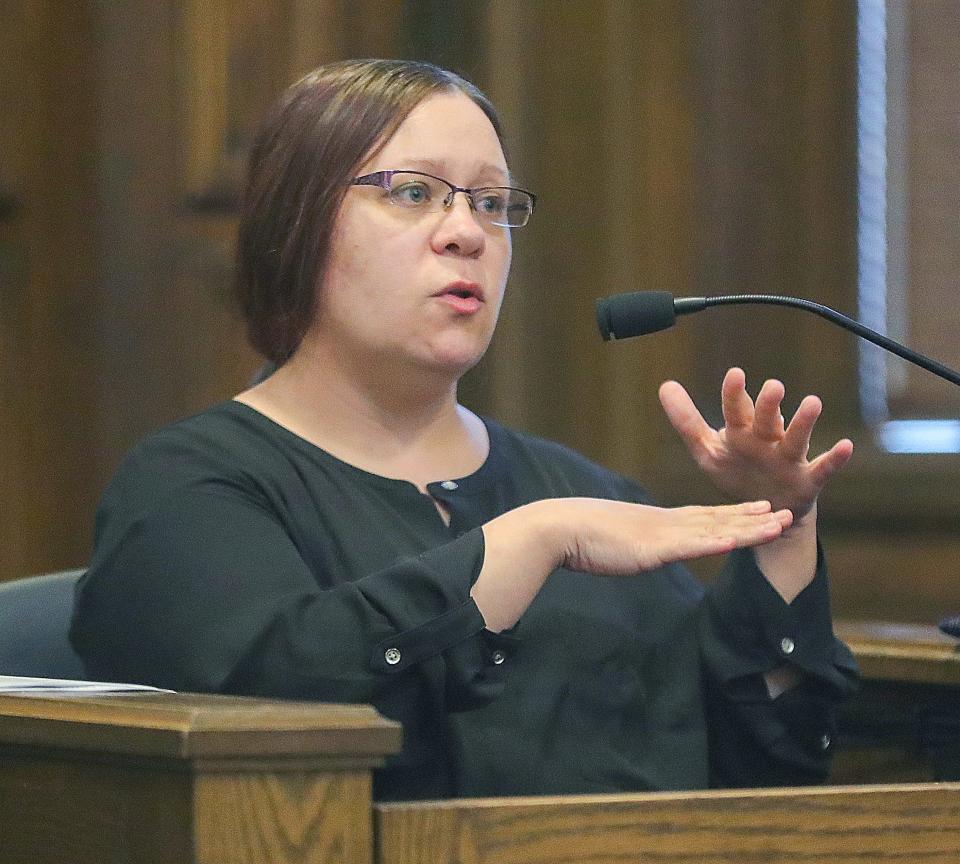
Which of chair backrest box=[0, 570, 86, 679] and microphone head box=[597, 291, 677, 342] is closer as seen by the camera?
microphone head box=[597, 291, 677, 342]

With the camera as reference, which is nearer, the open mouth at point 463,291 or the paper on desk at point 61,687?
the paper on desk at point 61,687

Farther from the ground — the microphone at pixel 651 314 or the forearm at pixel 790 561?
the microphone at pixel 651 314

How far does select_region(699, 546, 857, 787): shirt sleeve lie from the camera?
73.0 inches

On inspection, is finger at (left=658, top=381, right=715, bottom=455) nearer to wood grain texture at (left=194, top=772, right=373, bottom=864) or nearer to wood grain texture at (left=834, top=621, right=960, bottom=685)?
wood grain texture at (left=834, top=621, right=960, bottom=685)

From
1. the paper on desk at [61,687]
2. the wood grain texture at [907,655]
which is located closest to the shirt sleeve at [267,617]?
the paper on desk at [61,687]

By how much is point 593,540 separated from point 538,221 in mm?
1800

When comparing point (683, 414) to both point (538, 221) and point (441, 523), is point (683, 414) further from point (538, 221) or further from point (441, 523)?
point (538, 221)

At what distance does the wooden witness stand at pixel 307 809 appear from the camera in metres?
1.20

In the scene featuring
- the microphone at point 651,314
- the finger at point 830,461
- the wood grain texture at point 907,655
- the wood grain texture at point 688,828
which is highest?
the microphone at point 651,314

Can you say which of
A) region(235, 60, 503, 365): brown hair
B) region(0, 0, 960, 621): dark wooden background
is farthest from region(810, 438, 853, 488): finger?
region(0, 0, 960, 621): dark wooden background

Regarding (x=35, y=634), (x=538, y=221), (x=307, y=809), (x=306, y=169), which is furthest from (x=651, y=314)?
(x=538, y=221)

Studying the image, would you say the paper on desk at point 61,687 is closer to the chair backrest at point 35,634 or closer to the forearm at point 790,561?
the chair backrest at point 35,634

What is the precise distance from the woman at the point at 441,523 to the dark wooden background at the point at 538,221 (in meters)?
1.05

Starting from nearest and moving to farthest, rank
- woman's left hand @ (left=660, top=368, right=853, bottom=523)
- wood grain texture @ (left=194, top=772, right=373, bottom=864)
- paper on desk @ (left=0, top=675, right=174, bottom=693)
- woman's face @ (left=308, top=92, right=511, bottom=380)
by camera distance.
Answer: wood grain texture @ (left=194, top=772, right=373, bottom=864), paper on desk @ (left=0, top=675, right=174, bottom=693), woman's left hand @ (left=660, top=368, right=853, bottom=523), woman's face @ (left=308, top=92, right=511, bottom=380)
